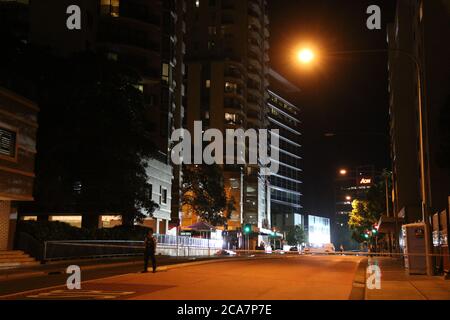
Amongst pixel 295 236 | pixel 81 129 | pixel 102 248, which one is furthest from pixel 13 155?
pixel 295 236

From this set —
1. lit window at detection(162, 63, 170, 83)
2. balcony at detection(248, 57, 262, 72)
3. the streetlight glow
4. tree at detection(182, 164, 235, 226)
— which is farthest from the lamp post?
balcony at detection(248, 57, 262, 72)

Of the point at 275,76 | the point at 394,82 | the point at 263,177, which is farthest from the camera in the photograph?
the point at 275,76

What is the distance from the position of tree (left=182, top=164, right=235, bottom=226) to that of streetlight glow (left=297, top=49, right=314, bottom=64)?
53.3m

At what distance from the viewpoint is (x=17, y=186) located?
92.7ft

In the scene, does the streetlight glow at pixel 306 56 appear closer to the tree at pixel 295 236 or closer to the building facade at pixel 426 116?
the building facade at pixel 426 116

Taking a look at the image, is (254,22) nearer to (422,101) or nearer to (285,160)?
(285,160)

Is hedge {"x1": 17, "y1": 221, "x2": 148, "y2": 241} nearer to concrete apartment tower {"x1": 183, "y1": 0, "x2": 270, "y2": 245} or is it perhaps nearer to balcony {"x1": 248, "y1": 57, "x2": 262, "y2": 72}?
concrete apartment tower {"x1": 183, "y1": 0, "x2": 270, "y2": 245}

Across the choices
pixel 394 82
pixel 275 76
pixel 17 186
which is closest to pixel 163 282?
pixel 17 186

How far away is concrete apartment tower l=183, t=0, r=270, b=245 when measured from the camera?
4139 inches

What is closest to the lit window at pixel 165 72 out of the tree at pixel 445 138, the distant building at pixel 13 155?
the distant building at pixel 13 155

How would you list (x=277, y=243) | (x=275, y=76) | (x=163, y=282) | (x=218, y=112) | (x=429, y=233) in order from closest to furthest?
(x=163, y=282) → (x=429, y=233) → (x=218, y=112) → (x=277, y=243) → (x=275, y=76)
